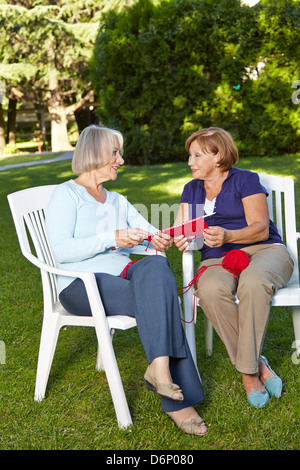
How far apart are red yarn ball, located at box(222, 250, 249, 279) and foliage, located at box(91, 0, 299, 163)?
8.77m

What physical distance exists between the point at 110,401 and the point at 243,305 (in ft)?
2.83

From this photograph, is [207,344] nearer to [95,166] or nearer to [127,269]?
[127,269]

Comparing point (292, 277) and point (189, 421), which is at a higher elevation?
point (292, 277)

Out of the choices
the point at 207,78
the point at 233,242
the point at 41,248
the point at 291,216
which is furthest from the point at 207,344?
the point at 207,78

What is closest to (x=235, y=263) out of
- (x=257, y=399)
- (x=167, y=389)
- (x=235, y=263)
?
(x=235, y=263)

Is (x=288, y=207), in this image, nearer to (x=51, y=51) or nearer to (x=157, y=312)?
(x=157, y=312)

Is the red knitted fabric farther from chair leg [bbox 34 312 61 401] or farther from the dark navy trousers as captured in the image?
chair leg [bbox 34 312 61 401]

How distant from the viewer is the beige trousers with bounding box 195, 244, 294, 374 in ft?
8.92

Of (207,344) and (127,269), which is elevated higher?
(127,269)

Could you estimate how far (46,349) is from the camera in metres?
2.89

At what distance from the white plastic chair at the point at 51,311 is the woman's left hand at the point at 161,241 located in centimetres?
15

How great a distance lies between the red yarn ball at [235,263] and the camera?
296 cm
